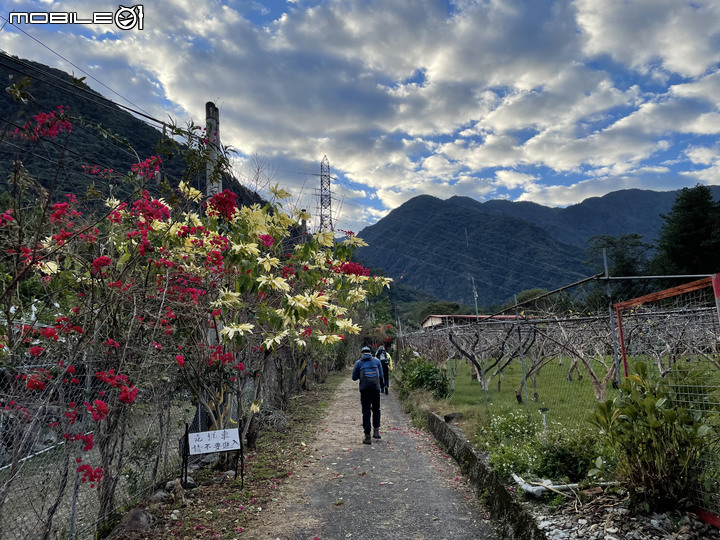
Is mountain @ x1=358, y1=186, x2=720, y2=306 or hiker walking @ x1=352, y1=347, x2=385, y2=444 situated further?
mountain @ x1=358, y1=186, x2=720, y2=306

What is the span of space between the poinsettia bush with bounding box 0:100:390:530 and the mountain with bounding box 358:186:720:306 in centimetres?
8927

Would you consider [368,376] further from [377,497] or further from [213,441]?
[213,441]

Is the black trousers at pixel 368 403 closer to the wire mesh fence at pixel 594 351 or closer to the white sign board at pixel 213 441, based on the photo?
the wire mesh fence at pixel 594 351

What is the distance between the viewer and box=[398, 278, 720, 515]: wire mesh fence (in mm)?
3088

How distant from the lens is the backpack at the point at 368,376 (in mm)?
7562

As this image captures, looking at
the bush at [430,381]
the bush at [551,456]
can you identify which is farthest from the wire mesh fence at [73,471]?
the bush at [430,381]

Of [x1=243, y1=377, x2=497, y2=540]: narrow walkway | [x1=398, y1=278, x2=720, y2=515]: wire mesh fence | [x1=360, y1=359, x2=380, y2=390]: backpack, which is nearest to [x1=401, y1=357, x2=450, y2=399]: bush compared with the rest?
[x1=398, y1=278, x2=720, y2=515]: wire mesh fence

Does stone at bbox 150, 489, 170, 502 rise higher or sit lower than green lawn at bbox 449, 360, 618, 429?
higher

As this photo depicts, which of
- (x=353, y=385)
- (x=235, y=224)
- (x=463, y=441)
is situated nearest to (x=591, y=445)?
(x=463, y=441)

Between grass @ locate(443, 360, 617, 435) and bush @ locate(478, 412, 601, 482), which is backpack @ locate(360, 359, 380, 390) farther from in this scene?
bush @ locate(478, 412, 601, 482)

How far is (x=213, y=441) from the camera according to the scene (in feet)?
16.0

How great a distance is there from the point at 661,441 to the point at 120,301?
431 centimetres

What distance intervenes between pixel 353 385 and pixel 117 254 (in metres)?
15.5

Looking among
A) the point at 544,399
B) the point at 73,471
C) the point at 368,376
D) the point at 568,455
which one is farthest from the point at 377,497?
the point at 544,399
